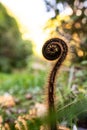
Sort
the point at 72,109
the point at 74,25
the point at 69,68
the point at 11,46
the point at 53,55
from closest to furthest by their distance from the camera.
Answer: the point at 72,109
the point at 53,55
the point at 74,25
the point at 69,68
the point at 11,46

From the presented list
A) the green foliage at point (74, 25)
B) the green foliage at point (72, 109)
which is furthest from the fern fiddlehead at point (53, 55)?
the green foliage at point (74, 25)

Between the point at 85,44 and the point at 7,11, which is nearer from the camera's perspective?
the point at 85,44

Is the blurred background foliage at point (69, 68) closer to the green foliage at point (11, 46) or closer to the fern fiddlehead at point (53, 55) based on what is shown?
the fern fiddlehead at point (53, 55)

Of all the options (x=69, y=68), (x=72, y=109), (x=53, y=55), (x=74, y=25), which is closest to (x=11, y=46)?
(x=69, y=68)

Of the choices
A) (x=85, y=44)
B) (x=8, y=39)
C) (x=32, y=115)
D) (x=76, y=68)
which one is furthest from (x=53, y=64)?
(x=8, y=39)

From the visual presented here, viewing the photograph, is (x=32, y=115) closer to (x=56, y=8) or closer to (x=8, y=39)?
(x=56, y=8)

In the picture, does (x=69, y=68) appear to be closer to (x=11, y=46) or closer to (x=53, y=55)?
(x=53, y=55)

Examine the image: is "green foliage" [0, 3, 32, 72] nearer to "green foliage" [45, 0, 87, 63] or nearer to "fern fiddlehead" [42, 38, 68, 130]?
"green foliage" [45, 0, 87, 63]

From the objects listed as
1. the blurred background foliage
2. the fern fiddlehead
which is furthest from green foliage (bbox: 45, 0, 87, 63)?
the fern fiddlehead
